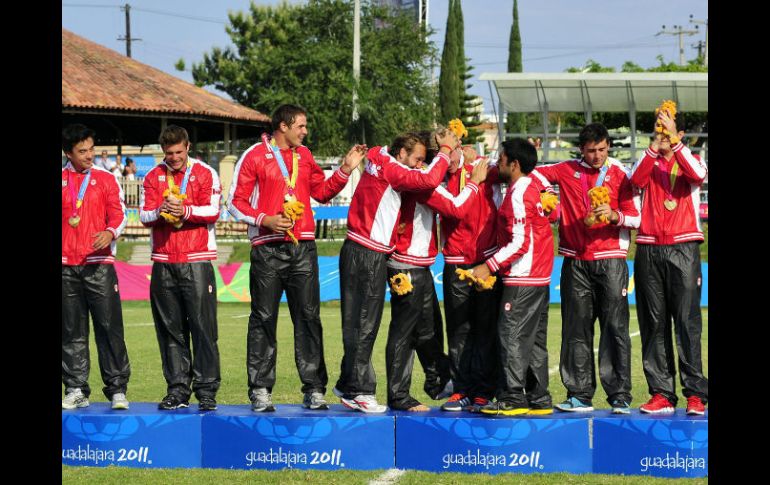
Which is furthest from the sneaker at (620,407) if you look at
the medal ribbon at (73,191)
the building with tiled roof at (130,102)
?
the building with tiled roof at (130,102)

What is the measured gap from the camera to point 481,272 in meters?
7.33

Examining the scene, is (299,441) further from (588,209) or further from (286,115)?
(588,209)

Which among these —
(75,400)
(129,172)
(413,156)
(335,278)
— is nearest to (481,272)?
(413,156)

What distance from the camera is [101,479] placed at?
691cm

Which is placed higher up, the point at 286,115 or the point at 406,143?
the point at 286,115

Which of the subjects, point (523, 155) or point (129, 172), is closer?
point (523, 155)

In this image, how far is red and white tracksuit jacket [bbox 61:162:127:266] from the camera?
8000 mm

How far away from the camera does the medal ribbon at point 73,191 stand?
806cm

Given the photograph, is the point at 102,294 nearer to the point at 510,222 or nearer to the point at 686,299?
the point at 510,222

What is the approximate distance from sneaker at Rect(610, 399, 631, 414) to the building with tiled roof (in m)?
23.7

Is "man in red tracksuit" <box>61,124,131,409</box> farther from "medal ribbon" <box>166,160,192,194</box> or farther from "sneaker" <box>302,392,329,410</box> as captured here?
"sneaker" <box>302,392,329,410</box>

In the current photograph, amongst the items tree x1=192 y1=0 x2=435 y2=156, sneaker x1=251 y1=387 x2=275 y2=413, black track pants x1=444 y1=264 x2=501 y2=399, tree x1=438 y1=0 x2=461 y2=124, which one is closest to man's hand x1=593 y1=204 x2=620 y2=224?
black track pants x1=444 y1=264 x2=501 y2=399

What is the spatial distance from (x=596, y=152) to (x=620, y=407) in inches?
76.8

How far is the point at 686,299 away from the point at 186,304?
12.6ft
